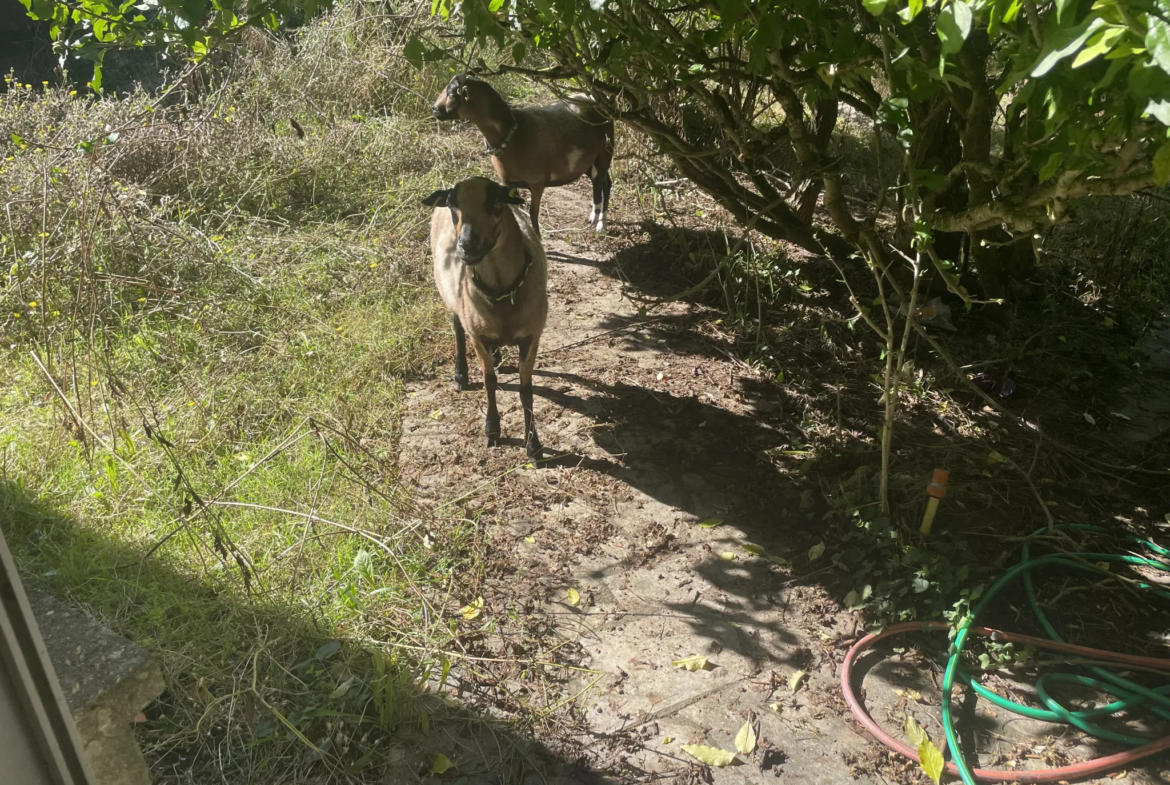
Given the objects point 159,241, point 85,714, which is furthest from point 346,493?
point 159,241

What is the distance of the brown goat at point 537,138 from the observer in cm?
637

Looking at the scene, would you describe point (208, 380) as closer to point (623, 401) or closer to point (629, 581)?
point (623, 401)

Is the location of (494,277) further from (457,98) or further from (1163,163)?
(1163,163)

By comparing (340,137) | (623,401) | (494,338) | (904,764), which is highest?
(340,137)

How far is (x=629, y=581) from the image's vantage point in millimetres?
3615

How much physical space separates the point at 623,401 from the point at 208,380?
2.38m

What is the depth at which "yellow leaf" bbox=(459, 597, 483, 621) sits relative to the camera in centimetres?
334

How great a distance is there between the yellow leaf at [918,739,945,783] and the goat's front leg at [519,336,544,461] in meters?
2.30

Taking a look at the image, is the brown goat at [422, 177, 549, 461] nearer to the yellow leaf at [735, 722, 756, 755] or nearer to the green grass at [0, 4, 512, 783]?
the green grass at [0, 4, 512, 783]

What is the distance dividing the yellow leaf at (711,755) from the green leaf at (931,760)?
0.62 meters

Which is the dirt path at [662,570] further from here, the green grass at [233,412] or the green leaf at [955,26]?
the green leaf at [955,26]

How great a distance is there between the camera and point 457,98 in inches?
246

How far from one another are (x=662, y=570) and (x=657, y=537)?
0.22 m

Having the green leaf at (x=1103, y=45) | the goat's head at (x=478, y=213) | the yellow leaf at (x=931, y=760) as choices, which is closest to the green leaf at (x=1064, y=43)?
the green leaf at (x=1103, y=45)
